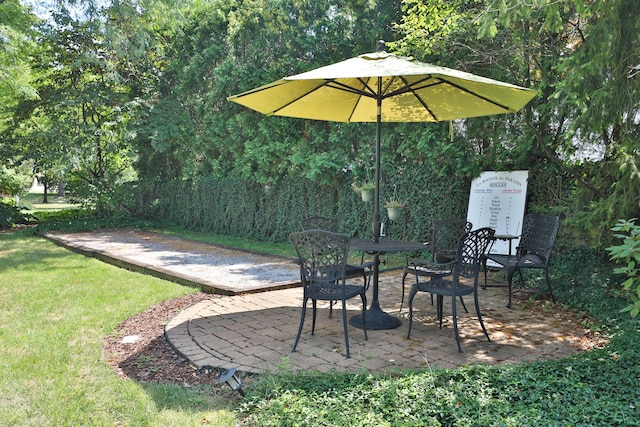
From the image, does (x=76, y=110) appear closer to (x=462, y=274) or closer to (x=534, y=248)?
(x=534, y=248)

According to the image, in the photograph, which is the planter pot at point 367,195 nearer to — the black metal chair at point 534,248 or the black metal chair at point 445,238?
the black metal chair at point 534,248

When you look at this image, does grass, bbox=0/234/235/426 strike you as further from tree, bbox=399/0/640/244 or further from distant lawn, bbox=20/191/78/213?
distant lawn, bbox=20/191/78/213

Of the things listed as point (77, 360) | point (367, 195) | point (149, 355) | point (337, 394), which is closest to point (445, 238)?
point (337, 394)

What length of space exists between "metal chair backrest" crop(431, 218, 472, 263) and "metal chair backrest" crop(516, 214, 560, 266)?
85 cm

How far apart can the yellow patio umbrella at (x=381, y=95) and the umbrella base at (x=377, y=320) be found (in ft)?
0.03

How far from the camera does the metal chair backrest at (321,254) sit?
3.43 m

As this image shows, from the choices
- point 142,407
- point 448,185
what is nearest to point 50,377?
point 142,407

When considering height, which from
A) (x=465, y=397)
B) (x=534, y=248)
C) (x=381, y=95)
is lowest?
(x=465, y=397)

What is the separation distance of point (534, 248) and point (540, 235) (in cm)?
17

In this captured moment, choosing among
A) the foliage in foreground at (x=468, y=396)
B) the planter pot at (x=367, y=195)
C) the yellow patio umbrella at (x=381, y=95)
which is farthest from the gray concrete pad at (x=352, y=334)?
the planter pot at (x=367, y=195)

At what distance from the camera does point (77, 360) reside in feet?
11.0

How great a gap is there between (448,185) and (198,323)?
16.4 feet

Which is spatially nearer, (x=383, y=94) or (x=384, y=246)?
(x=384, y=246)

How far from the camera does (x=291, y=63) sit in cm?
1016
